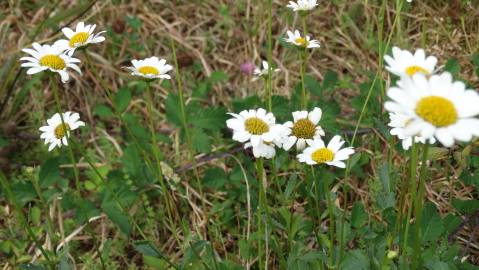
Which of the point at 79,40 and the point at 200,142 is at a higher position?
the point at 79,40

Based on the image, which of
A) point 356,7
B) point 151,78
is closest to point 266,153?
point 151,78

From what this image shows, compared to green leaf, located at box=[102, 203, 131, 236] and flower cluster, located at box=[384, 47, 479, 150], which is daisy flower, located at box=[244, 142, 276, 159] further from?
green leaf, located at box=[102, 203, 131, 236]

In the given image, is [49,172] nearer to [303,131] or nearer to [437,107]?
[303,131]

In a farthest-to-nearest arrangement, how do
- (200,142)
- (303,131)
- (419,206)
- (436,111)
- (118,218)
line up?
(200,142)
(118,218)
(303,131)
(419,206)
(436,111)

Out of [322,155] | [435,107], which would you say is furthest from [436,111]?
[322,155]

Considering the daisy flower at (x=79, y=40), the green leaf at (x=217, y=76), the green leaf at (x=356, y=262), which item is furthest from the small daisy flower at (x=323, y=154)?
the green leaf at (x=217, y=76)

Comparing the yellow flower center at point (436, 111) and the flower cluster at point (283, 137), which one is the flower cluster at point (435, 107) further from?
the flower cluster at point (283, 137)

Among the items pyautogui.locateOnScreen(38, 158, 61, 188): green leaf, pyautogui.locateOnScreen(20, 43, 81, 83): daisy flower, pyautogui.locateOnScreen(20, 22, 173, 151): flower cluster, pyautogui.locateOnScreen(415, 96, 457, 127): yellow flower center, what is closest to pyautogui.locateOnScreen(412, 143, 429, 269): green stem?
pyautogui.locateOnScreen(415, 96, 457, 127): yellow flower center
